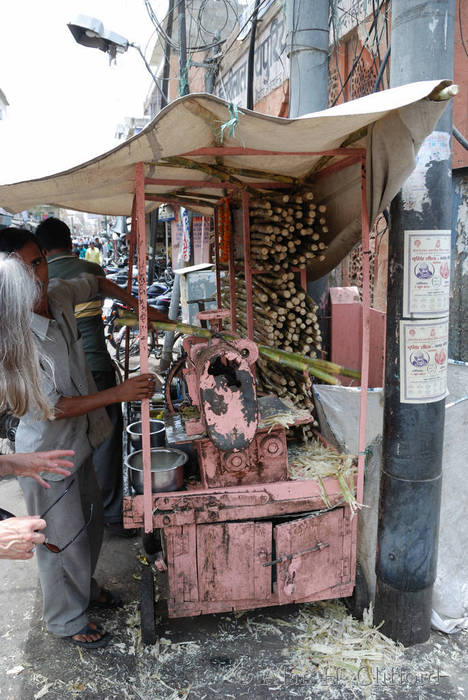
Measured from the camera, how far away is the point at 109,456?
438cm

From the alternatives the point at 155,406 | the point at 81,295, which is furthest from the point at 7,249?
the point at 155,406

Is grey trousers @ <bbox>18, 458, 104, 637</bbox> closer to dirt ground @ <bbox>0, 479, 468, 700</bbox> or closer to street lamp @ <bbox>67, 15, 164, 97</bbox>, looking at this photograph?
dirt ground @ <bbox>0, 479, 468, 700</bbox>

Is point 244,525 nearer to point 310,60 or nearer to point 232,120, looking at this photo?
point 232,120

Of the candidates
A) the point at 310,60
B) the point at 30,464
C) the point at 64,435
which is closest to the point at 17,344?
the point at 30,464

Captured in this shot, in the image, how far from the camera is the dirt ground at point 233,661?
2.63m

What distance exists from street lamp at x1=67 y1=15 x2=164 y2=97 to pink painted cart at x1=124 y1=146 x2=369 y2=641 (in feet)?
23.9

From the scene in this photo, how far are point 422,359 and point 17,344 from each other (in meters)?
1.99

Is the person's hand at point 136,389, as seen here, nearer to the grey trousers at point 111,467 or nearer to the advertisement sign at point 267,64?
the grey trousers at point 111,467

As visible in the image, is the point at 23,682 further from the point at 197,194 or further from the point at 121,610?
the point at 197,194

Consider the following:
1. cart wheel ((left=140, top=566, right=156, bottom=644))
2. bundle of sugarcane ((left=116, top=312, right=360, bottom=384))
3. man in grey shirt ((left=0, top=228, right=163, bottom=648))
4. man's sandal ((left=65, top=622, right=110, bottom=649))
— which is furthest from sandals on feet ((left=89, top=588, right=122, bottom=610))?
bundle of sugarcane ((left=116, top=312, right=360, bottom=384))

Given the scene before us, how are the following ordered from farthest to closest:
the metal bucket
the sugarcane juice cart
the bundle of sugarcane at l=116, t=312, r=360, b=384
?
the metal bucket → the bundle of sugarcane at l=116, t=312, r=360, b=384 → the sugarcane juice cart

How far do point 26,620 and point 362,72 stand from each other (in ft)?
23.7

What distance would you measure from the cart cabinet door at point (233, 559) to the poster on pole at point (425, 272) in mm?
1452

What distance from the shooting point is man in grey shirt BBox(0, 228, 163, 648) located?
269 centimetres
